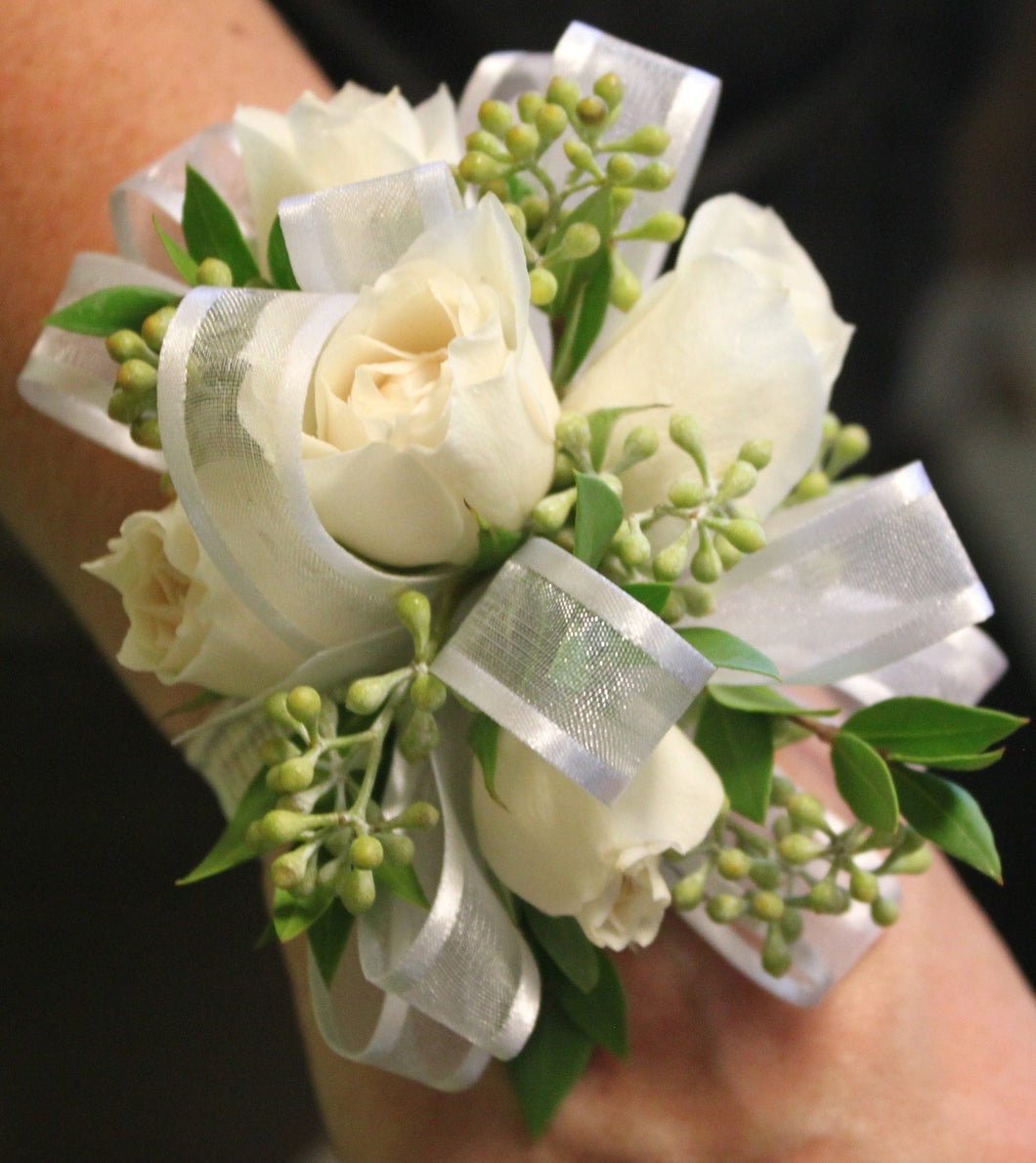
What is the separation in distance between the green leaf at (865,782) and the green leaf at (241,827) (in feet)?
0.95

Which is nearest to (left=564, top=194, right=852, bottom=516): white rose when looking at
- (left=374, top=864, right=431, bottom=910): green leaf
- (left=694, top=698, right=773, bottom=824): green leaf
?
(left=694, top=698, right=773, bottom=824): green leaf

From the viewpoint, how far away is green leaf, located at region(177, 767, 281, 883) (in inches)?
21.0

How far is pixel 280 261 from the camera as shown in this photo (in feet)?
1.87

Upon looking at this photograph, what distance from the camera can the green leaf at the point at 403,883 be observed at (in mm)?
532

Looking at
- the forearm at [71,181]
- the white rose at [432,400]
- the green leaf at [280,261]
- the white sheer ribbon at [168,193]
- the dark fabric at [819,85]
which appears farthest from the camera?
the dark fabric at [819,85]

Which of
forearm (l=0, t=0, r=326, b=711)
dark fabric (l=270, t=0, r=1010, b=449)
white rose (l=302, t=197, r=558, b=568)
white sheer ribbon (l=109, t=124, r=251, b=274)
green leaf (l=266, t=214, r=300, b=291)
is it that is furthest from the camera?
dark fabric (l=270, t=0, r=1010, b=449)

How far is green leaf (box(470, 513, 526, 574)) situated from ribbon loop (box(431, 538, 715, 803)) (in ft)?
0.11

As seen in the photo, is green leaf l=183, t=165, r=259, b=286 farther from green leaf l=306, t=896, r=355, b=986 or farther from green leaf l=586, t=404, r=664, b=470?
green leaf l=306, t=896, r=355, b=986

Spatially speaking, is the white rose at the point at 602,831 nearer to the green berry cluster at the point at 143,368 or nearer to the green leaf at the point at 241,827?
the green leaf at the point at 241,827

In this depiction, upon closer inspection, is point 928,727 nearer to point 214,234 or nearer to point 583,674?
point 583,674

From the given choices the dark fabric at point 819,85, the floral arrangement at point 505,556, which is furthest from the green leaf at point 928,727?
the dark fabric at point 819,85

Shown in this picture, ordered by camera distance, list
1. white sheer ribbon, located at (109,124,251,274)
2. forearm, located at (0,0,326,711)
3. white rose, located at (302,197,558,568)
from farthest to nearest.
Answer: forearm, located at (0,0,326,711)
white sheer ribbon, located at (109,124,251,274)
white rose, located at (302,197,558,568)

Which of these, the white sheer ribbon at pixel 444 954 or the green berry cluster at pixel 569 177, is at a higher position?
the green berry cluster at pixel 569 177

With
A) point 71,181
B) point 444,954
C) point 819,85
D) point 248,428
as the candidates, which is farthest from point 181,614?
point 819,85
